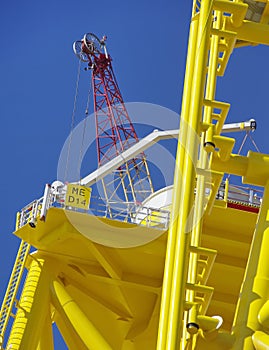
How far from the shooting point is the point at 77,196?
59.3 feet

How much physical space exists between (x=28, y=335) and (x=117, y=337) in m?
3.09

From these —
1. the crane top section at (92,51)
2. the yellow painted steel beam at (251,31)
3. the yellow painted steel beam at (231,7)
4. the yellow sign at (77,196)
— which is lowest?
the yellow sign at (77,196)

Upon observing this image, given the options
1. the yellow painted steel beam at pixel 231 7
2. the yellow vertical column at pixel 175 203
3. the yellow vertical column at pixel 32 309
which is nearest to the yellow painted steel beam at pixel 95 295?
the yellow vertical column at pixel 32 309

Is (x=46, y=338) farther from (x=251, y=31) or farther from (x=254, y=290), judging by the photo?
(x=254, y=290)

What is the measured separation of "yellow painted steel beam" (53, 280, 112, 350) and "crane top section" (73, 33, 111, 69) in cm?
1545

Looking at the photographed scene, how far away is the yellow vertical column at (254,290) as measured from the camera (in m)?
9.44

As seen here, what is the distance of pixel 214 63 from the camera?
1239cm

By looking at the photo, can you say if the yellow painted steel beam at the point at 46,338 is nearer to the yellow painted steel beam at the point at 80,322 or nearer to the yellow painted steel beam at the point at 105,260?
the yellow painted steel beam at the point at 80,322

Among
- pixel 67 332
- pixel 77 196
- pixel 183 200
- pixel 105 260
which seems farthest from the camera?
pixel 67 332

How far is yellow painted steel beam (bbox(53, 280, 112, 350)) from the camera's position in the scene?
1759 centimetres

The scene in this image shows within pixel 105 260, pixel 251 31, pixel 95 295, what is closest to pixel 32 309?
pixel 105 260

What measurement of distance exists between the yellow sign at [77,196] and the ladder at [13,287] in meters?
2.27

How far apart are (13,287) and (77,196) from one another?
312 centimetres

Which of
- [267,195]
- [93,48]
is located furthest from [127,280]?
[93,48]
